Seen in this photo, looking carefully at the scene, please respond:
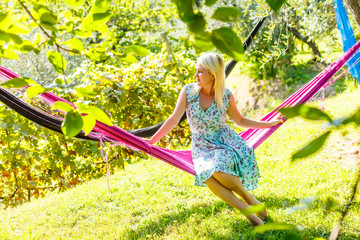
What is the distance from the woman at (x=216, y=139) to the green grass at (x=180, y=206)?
21cm

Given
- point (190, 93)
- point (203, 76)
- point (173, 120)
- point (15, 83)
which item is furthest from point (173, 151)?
point (15, 83)

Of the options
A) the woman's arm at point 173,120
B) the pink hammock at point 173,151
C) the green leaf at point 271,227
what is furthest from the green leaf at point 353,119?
the woman's arm at point 173,120

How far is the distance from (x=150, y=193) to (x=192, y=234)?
79 cm

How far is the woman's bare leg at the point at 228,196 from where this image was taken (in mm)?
2236

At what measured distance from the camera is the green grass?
94.8 inches

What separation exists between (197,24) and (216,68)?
190cm

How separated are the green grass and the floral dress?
0.77ft

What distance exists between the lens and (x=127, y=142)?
2.39 m

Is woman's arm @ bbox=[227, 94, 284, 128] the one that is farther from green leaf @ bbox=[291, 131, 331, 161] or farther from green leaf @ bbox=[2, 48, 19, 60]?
green leaf @ bbox=[291, 131, 331, 161]

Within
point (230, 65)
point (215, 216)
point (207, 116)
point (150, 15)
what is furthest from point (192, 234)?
point (150, 15)

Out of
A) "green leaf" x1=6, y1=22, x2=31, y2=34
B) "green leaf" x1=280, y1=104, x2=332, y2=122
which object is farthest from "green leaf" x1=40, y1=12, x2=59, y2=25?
"green leaf" x1=280, y1=104, x2=332, y2=122

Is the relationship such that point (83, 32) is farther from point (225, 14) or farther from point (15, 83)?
point (225, 14)

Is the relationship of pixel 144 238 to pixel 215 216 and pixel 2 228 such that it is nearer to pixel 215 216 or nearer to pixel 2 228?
pixel 215 216

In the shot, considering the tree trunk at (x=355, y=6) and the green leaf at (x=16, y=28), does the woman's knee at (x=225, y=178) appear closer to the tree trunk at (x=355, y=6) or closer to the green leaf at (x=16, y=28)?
the tree trunk at (x=355, y=6)
